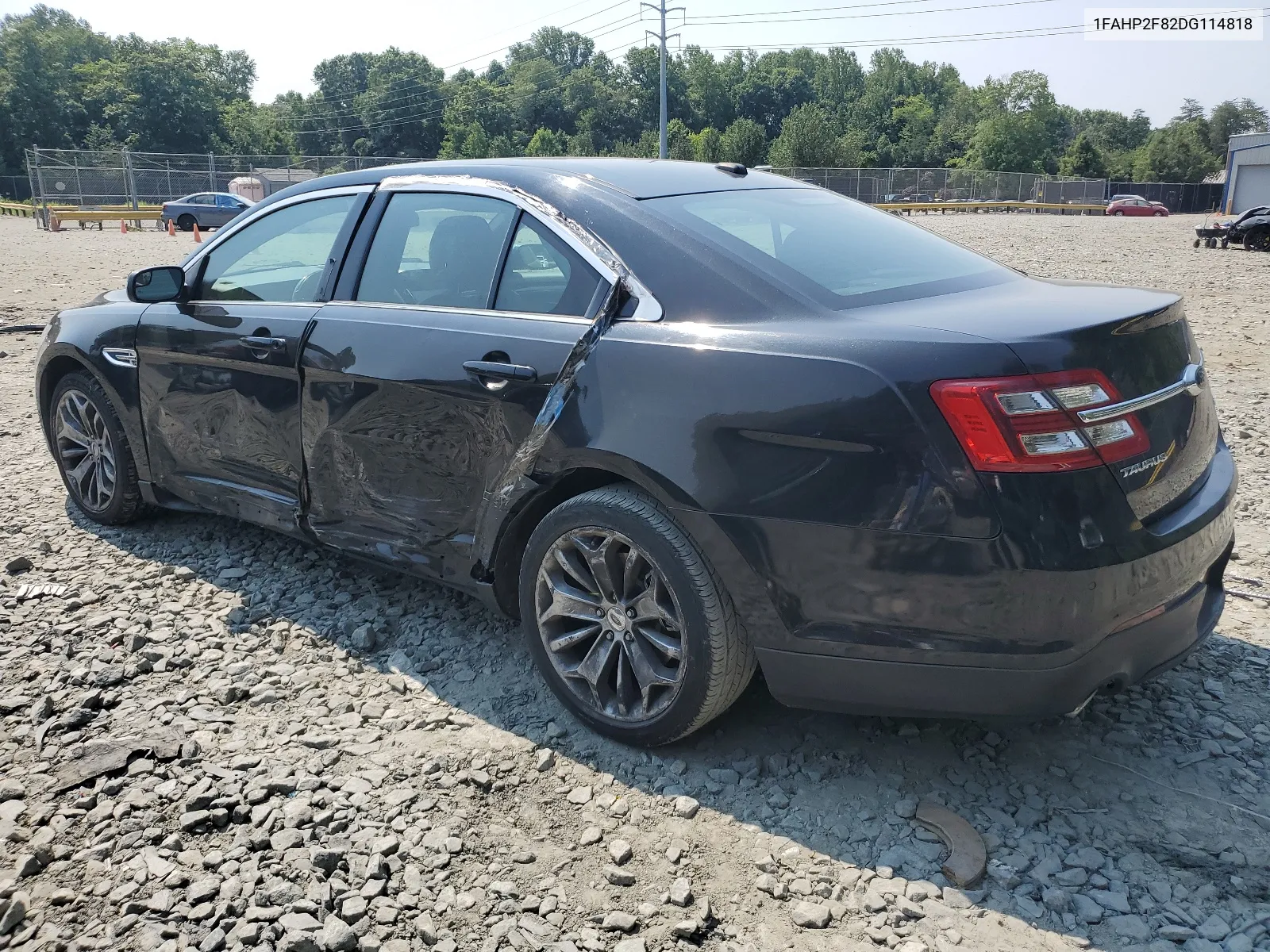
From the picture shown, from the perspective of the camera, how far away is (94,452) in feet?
16.3

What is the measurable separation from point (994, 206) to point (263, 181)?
37.8 m

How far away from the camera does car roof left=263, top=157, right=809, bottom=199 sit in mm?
3375

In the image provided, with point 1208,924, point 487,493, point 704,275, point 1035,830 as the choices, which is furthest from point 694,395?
point 1208,924

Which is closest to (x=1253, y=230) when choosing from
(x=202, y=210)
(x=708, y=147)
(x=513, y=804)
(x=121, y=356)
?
(x=121, y=356)

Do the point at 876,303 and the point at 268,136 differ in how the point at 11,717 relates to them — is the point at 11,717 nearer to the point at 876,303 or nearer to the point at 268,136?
the point at 876,303

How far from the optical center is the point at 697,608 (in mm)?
2758

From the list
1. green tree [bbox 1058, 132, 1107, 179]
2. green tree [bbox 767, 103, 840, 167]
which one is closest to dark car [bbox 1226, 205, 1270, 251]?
green tree [bbox 767, 103, 840, 167]

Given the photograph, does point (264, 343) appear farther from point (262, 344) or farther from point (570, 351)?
point (570, 351)

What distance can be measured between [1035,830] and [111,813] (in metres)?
2.44

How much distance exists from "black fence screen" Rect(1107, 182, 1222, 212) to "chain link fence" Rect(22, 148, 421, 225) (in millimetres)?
53932

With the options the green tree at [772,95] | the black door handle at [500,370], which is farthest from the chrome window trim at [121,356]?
the green tree at [772,95]

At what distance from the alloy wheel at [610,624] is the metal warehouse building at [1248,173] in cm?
6340

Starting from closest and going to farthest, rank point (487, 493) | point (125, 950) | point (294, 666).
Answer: point (125, 950)
point (487, 493)
point (294, 666)

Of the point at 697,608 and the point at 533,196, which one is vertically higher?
the point at 533,196
